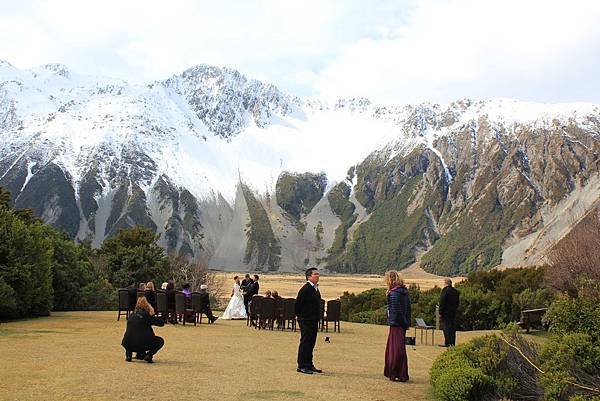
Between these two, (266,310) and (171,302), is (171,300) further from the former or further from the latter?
(266,310)

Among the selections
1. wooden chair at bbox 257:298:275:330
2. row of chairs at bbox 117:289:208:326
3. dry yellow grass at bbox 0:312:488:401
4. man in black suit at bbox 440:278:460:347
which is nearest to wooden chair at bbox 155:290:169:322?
row of chairs at bbox 117:289:208:326

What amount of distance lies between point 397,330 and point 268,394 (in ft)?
9.43

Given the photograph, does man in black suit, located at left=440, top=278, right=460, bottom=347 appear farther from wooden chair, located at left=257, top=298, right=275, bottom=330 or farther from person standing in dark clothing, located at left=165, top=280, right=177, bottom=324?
person standing in dark clothing, located at left=165, top=280, right=177, bottom=324

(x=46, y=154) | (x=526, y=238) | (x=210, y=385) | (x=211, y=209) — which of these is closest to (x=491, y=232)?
(x=526, y=238)

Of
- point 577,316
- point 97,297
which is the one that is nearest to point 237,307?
point 97,297

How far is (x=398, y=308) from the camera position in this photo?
11.6m

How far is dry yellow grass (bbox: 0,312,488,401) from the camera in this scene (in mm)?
9609

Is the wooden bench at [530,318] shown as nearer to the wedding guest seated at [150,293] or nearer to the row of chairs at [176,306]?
the row of chairs at [176,306]

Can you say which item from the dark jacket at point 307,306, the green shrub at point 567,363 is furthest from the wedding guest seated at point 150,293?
the green shrub at point 567,363

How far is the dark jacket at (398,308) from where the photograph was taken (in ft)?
37.6

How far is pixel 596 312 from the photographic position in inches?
369

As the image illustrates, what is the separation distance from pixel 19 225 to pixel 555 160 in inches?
6713

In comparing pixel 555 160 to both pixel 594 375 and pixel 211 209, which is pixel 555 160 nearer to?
pixel 211 209

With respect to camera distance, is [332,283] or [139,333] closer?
[139,333]
